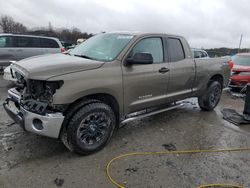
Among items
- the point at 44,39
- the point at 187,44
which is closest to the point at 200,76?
the point at 187,44

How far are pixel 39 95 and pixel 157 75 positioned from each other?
6.84 ft

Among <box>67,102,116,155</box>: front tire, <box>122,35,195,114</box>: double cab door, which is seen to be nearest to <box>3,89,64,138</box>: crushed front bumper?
<box>67,102,116,155</box>: front tire

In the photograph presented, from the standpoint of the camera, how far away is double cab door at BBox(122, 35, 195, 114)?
148 inches

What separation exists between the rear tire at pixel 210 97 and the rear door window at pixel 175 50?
4.97 feet

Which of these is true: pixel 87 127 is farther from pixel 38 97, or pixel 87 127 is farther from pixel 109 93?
pixel 38 97

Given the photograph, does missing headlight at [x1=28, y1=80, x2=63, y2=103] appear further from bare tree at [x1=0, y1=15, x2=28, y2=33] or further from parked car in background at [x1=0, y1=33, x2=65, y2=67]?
bare tree at [x1=0, y1=15, x2=28, y2=33]

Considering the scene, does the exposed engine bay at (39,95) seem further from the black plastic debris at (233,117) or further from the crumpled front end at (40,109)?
the black plastic debris at (233,117)

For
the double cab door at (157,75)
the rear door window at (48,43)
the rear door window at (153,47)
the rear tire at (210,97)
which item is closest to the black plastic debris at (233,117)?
the rear tire at (210,97)

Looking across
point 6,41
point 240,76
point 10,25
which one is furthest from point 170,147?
point 10,25

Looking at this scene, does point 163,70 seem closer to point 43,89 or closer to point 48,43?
point 43,89

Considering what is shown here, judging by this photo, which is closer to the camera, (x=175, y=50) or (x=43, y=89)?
(x=43, y=89)

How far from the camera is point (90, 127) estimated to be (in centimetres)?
337

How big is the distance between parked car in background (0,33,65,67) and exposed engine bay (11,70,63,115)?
7593 mm

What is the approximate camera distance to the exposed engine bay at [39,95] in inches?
116
